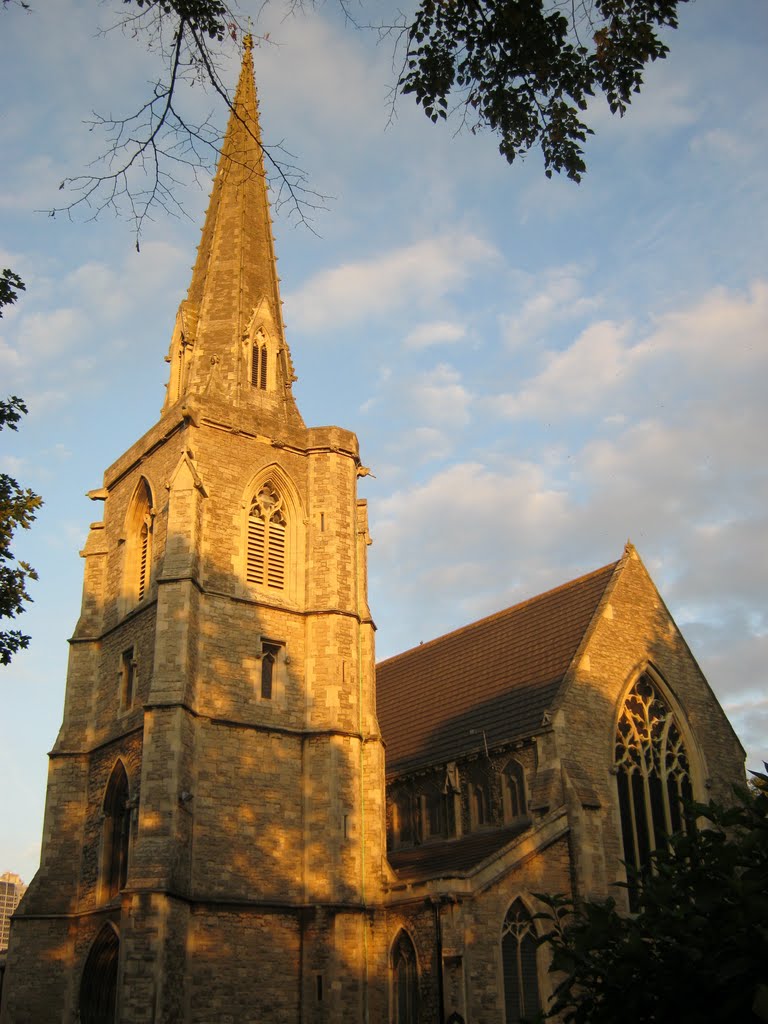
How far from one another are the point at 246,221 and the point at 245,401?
6.39m

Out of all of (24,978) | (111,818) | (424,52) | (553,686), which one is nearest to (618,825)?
(553,686)

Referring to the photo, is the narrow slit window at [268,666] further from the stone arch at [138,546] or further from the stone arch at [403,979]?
the stone arch at [403,979]

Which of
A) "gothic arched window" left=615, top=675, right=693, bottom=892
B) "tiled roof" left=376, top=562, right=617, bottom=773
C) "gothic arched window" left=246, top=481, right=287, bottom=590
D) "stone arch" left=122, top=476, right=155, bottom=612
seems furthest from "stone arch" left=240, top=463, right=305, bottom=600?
"gothic arched window" left=615, top=675, right=693, bottom=892

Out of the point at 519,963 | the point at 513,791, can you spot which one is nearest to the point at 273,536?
the point at 513,791

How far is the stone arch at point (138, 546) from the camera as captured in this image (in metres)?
24.8

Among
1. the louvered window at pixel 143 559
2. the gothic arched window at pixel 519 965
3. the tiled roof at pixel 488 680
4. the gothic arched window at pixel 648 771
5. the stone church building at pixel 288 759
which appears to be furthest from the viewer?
the tiled roof at pixel 488 680

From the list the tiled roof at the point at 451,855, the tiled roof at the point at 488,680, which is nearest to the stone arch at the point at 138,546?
the tiled roof at the point at 488,680

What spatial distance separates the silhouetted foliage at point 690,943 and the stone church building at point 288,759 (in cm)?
1284

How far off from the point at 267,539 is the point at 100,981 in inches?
388

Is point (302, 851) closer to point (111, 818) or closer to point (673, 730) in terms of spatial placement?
point (111, 818)

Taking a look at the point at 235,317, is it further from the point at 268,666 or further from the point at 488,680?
the point at 488,680

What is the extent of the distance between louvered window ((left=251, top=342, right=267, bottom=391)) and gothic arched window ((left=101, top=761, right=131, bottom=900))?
404 inches

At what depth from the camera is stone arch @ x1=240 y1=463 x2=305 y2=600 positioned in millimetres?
24391

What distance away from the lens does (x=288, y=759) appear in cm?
2270
